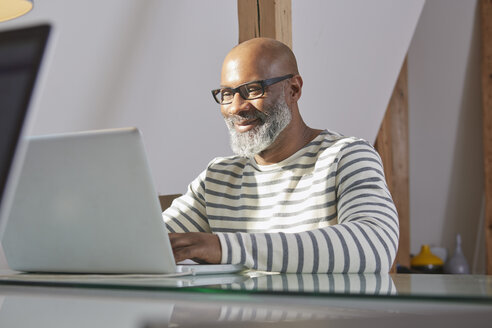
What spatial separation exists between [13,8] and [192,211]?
0.69 meters

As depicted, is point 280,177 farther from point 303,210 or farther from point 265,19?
point 265,19

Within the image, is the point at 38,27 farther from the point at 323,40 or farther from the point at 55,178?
the point at 323,40

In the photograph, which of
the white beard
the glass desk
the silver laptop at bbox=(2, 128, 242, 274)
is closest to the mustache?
the white beard

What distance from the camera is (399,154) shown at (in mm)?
4352

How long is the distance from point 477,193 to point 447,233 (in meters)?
0.39

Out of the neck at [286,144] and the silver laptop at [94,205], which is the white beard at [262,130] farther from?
the silver laptop at [94,205]

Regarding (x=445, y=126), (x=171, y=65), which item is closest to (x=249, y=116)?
(x=171, y=65)

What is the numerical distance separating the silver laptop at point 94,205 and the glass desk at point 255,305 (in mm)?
191

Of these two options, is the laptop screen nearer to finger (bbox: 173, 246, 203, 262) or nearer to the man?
finger (bbox: 173, 246, 203, 262)

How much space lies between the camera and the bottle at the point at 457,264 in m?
4.18

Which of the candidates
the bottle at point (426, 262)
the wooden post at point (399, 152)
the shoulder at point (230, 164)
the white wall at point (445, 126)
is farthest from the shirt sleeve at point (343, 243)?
the white wall at point (445, 126)

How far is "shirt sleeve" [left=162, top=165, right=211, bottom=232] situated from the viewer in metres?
1.61

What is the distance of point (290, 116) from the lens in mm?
1622

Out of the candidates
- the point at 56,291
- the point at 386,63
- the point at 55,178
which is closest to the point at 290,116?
the point at 55,178
